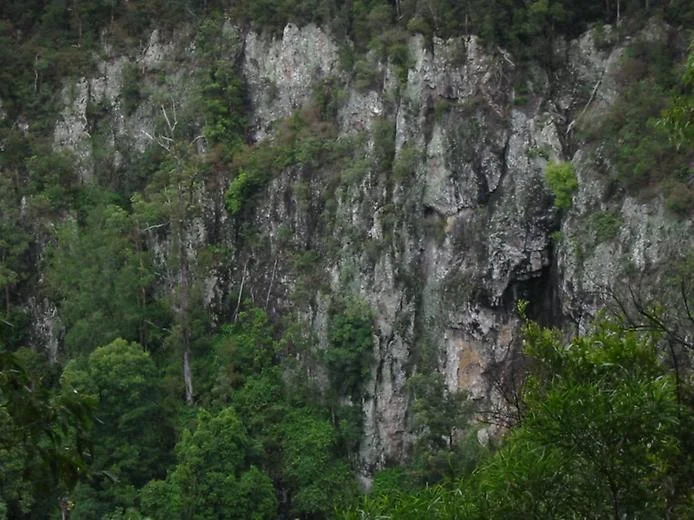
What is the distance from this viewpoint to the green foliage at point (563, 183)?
18922 millimetres

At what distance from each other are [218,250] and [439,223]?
6.24 metres

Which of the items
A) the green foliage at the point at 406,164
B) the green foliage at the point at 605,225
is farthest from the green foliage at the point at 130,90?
the green foliage at the point at 605,225

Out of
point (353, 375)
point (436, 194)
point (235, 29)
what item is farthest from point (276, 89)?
point (353, 375)

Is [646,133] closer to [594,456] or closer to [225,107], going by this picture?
[225,107]

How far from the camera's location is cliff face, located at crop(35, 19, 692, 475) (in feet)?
61.8

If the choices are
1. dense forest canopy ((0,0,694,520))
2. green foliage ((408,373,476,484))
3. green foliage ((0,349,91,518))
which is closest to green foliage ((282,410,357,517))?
dense forest canopy ((0,0,694,520))

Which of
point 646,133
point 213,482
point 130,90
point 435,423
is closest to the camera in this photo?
point 646,133

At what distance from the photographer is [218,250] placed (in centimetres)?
2447

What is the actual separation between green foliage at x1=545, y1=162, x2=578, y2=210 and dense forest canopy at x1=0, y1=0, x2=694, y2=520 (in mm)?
34

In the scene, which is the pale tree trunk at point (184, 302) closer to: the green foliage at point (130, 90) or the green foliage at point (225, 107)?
the green foliage at point (225, 107)

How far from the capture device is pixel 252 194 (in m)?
24.2

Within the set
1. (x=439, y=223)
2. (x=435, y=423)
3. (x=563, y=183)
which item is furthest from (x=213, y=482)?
(x=563, y=183)

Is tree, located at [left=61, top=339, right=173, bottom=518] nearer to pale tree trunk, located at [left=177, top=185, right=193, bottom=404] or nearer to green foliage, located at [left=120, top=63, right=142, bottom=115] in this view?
pale tree trunk, located at [left=177, top=185, right=193, bottom=404]

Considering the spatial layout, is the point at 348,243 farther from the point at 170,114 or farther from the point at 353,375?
the point at 170,114
